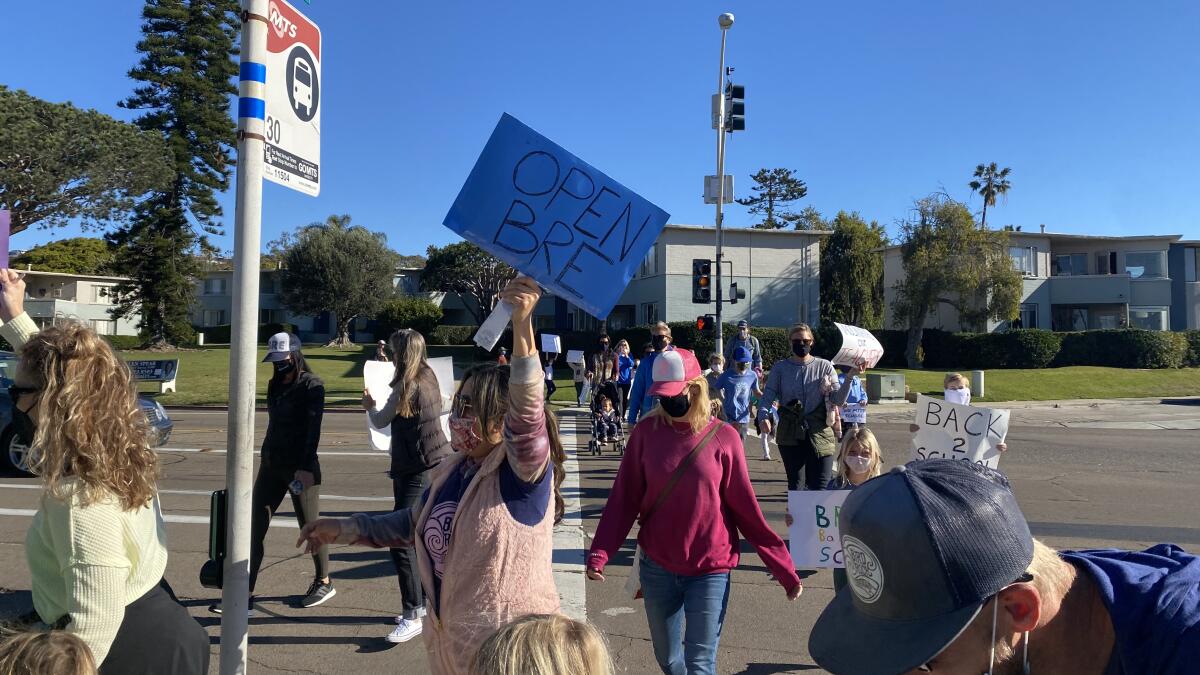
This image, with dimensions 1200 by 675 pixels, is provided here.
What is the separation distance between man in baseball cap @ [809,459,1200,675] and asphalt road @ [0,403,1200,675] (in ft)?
10.2

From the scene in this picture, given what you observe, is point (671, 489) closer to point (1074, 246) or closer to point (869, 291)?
point (869, 291)

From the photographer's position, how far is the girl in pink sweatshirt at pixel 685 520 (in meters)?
3.75

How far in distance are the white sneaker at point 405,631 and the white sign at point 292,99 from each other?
3098mm

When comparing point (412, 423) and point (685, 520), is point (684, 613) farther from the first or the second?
point (412, 423)

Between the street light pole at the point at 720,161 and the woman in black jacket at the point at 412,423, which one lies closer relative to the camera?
the woman in black jacket at the point at 412,423

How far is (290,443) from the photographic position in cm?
569

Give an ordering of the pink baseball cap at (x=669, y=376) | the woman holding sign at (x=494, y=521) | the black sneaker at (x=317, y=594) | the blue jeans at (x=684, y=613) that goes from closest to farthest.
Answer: the woman holding sign at (x=494, y=521), the blue jeans at (x=684, y=613), the pink baseball cap at (x=669, y=376), the black sneaker at (x=317, y=594)

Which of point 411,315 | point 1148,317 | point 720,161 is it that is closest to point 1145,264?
point 1148,317

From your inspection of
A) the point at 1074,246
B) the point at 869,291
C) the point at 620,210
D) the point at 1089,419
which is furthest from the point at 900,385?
the point at 1074,246

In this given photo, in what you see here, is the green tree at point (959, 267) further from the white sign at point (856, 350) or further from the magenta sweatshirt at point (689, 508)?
the magenta sweatshirt at point (689, 508)

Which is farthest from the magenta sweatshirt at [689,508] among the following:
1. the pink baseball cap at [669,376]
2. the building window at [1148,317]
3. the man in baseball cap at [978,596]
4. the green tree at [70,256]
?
the green tree at [70,256]

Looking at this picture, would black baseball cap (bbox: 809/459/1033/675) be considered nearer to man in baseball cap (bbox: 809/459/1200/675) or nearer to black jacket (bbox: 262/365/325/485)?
man in baseball cap (bbox: 809/459/1200/675)

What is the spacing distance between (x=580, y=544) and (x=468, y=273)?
50.0 m

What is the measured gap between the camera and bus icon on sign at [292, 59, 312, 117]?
10.4 feet
